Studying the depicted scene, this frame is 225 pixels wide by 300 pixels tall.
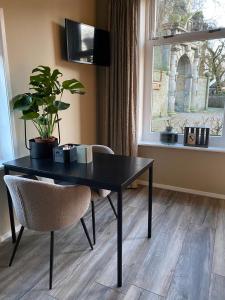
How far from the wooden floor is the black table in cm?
15

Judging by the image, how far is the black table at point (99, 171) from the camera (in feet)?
5.18

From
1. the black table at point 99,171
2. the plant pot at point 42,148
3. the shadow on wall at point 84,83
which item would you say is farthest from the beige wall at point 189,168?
the plant pot at point 42,148

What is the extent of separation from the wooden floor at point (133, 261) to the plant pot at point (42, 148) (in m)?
0.76

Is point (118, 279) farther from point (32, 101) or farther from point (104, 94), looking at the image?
point (104, 94)

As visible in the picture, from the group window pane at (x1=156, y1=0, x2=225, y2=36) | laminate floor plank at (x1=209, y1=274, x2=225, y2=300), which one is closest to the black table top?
laminate floor plank at (x1=209, y1=274, x2=225, y2=300)

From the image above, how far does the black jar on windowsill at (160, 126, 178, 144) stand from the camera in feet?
10.5

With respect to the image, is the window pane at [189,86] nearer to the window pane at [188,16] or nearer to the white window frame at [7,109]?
the window pane at [188,16]

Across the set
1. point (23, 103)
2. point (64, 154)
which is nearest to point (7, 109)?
point (23, 103)

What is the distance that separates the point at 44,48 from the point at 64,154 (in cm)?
117

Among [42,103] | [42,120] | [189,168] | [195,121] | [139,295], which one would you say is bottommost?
[139,295]

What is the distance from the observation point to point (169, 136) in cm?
320

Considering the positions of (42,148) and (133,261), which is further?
(42,148)

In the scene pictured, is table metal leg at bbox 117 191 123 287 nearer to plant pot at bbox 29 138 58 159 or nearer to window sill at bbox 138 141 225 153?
plant pot at bbox 29 138 58 159

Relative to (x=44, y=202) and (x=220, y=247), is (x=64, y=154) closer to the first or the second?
(x=44, y=202)
